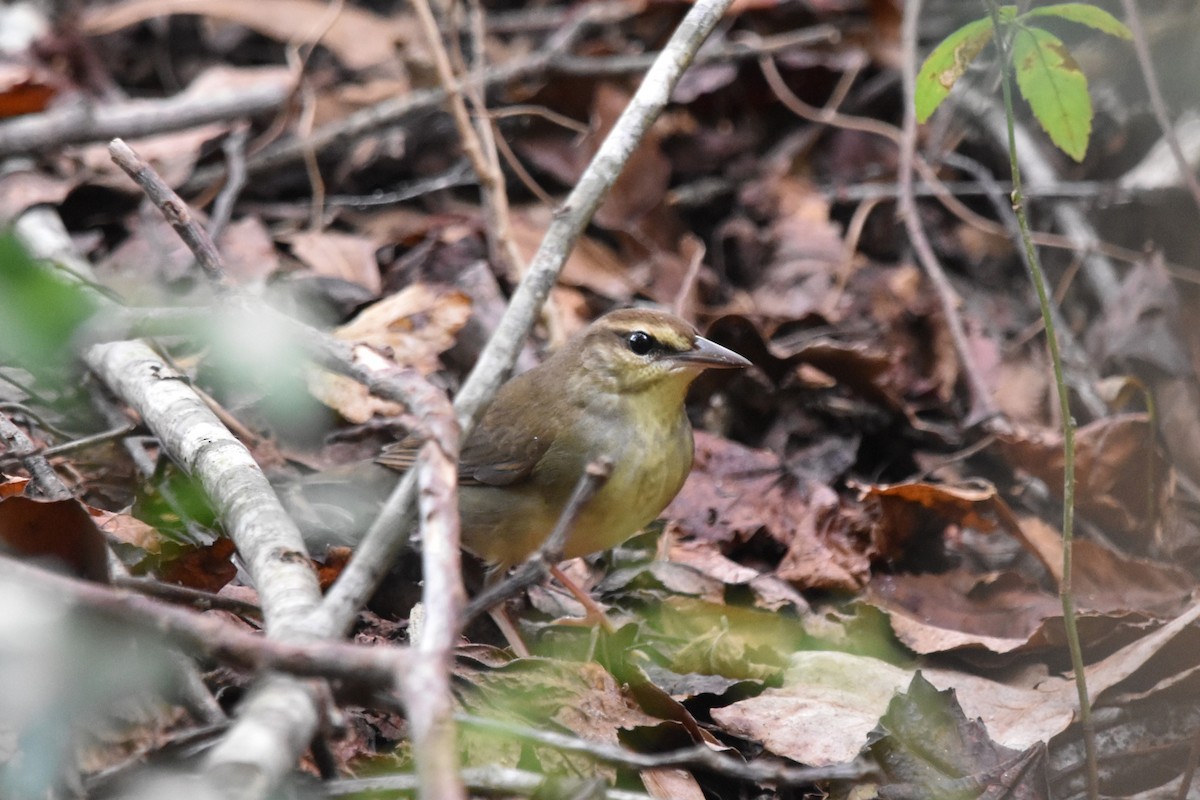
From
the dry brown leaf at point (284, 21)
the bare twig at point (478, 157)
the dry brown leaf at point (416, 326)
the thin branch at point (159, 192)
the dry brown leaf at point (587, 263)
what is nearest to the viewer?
the thin branch at point (159, 192)

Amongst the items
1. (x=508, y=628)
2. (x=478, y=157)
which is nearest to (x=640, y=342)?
(x=508, y=628)

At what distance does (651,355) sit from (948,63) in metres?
1.45

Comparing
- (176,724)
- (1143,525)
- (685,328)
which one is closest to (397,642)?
(176,724)

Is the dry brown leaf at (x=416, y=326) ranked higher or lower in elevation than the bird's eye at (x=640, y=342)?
higher

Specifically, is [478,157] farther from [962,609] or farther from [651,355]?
[962,609]

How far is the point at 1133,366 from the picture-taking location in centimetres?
535

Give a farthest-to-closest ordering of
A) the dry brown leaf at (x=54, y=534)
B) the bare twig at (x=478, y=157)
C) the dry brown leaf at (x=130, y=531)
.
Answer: the bare twig at (x=478, y=157) → the dry brown leaf at (x=130, y=531) → the dry brown leaf at (x=54, y=534)

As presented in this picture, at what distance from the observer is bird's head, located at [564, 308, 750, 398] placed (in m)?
4.23

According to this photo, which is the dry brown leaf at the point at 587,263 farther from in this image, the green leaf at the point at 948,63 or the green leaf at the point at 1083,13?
the green leaf at the point at 1083,13

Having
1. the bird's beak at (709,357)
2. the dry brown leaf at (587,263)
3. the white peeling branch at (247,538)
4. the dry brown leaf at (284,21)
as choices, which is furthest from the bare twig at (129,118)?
the bird's beak at (709,357)

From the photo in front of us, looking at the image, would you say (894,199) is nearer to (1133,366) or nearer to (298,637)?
(1133,366)

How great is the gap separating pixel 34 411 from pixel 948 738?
3.36m

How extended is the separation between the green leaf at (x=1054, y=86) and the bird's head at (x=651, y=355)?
127 cm

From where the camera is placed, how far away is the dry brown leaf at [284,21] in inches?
270
